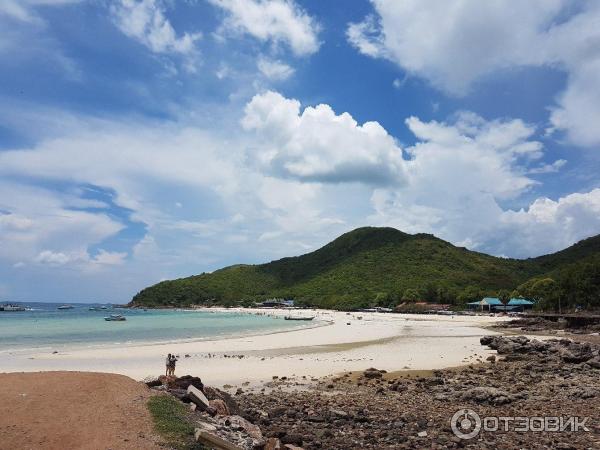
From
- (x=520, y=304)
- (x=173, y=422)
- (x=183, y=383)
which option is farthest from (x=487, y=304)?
(x=173, y=422)

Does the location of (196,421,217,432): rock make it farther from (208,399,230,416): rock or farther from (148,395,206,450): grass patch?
(208,399,230,416): rock

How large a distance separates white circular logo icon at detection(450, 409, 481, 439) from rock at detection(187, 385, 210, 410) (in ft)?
20.4

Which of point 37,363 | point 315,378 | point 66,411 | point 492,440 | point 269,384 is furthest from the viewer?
point 37,363

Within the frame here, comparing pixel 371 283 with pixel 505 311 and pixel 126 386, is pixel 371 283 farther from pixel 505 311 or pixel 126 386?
pixel 126 386

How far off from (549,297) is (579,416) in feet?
267

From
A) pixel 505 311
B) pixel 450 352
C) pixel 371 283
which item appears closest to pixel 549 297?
pixel 505 311

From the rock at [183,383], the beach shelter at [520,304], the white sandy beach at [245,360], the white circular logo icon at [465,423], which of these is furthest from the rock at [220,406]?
the beach shelter at [520,304]

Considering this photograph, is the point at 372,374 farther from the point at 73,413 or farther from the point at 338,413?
the point at 73,413

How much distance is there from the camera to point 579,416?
12.4 m

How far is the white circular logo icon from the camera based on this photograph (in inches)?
440

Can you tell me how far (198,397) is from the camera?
1201 cm

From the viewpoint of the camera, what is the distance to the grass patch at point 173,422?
898 cm

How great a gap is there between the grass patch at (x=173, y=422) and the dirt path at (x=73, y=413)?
22 centimetres

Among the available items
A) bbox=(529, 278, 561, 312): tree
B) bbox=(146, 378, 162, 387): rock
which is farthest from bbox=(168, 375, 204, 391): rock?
bbox=(529, 278, 561, 312): tree
